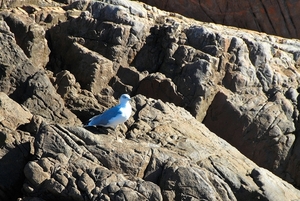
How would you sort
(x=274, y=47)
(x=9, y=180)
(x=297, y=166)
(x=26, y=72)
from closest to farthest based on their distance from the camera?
(x=9, y=180) < (x=26, y=72) < (x=297, y=166) < (x=274, y=47)

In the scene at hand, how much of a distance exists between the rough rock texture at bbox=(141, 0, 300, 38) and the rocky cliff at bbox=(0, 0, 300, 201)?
4463 mm

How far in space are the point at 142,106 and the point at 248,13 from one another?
11.0 m

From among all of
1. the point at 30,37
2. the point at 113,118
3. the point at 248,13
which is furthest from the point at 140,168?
the point at 248,13

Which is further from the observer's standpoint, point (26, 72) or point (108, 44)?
point (108, 44)

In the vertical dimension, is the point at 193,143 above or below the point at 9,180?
above

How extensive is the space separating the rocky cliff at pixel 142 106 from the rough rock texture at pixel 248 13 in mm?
4463

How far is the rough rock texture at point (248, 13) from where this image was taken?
2530cm

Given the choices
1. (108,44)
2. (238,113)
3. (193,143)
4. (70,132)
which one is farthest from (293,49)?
(70,132)

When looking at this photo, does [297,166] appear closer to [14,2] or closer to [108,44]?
[108,44]

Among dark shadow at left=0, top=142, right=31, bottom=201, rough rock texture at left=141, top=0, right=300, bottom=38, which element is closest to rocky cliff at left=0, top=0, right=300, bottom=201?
dark shadow at left=0, top=142, right=31, bottom=201

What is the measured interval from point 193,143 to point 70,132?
2.30 metres

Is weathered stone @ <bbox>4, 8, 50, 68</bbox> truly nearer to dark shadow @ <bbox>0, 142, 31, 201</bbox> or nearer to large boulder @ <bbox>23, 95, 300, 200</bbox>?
large boulder @ <bbox>23, 95, 300, 200</bbox>

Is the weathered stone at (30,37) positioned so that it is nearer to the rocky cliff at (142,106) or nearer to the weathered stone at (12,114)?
the rocky cliff at (142,106)

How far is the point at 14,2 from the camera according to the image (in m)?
20.4
